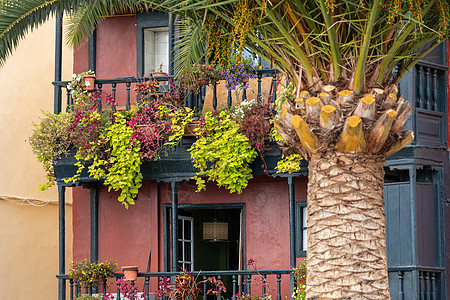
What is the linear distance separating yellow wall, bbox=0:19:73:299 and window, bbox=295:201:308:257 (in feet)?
17.2

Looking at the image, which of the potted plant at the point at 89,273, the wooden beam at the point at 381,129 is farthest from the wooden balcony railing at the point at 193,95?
the wooden beam at the point at 381,129

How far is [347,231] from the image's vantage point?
6945mm

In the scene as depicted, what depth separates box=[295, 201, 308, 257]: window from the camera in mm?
13641

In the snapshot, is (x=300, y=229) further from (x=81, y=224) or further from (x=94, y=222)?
(x=81, y=224)

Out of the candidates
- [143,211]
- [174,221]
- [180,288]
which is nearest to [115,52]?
[143,211]

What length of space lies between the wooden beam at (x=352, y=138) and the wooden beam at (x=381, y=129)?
8cm

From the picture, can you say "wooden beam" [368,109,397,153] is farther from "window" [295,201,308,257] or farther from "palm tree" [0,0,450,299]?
"window" [295,201,308,257]

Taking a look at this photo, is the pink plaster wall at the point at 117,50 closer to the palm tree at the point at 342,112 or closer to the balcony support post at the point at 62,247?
the balcony support post at the point at 62,247

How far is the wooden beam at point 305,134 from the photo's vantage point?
23.2ft

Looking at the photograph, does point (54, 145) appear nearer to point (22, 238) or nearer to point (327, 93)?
point (22, 238)

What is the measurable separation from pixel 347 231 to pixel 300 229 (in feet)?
22.4

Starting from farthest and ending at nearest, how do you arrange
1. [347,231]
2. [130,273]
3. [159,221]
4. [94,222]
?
1. [94,222]
2. [159,221]
3. [130,273]
4. [347,231]

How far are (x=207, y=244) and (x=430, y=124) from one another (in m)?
5.87

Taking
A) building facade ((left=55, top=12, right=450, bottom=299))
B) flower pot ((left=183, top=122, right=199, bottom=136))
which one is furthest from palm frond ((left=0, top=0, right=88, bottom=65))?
flower pot ((left=183, top=122, right=199, bottom=136))
